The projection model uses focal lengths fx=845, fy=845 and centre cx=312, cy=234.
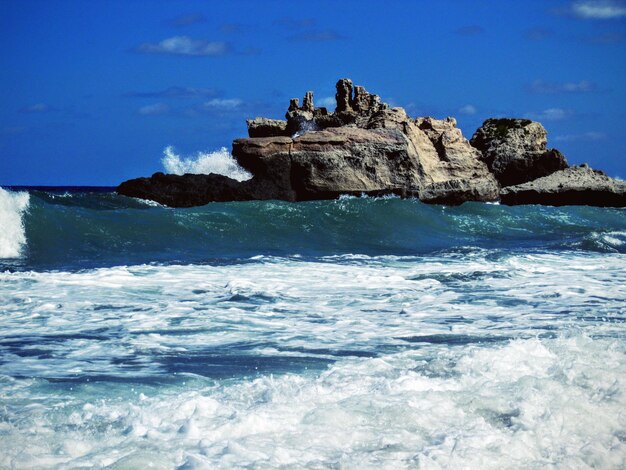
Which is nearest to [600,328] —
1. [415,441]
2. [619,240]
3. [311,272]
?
[415,441]

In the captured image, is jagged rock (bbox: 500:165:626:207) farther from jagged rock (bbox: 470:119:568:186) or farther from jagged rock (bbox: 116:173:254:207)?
jagged rock (bbox: 116:173:254:207)

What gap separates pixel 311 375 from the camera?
5324 millimetres

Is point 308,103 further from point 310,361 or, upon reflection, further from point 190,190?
point 310,361

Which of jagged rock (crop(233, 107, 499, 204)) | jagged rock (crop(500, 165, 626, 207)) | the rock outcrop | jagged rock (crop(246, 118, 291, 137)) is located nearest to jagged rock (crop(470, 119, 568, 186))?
jagged rock (crop(500, 165, 626, 207))

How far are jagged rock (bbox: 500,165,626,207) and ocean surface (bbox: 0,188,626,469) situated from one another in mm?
17364

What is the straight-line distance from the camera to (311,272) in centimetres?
1135

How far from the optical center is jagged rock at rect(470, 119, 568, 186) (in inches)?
1302

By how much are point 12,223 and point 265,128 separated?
18611 mm

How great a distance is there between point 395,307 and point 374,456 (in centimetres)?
453

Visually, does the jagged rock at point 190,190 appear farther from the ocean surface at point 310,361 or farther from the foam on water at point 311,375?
the foam on water at point 311,375

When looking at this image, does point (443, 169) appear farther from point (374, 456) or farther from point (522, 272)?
point (374, 456)

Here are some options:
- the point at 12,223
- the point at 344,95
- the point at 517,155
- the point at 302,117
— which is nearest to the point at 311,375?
the point at 12,223

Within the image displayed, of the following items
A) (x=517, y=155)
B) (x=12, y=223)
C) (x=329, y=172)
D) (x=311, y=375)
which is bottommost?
(x=311, y=375)

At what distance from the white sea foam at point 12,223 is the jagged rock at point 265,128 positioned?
16.5 meters
